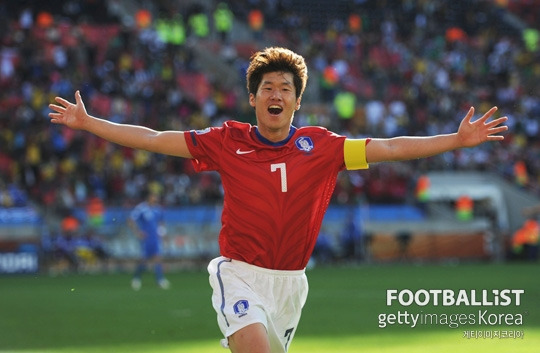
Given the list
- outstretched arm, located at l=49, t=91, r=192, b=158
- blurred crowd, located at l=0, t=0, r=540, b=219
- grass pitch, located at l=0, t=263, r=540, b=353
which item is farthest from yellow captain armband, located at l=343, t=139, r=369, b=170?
blurred crowd, located at l=0, t=0, r=540, b=219

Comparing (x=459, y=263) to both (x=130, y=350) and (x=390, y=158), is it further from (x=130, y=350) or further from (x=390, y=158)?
(x=390, y=158)

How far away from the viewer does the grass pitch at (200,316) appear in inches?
493

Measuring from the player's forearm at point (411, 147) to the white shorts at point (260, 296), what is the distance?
94 centimetres

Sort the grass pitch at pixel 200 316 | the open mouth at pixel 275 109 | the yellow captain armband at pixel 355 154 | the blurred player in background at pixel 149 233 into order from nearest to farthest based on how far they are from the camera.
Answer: the open mouth at pixel 275 109, the yellow captain armband at pixel 355 154, the grass pitch at pixel 200 316, the blurred player in background at pixel 149 233

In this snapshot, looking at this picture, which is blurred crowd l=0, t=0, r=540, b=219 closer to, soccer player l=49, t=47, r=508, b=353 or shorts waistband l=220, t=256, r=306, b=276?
soccer player l=49, t=47, r=508, b=353

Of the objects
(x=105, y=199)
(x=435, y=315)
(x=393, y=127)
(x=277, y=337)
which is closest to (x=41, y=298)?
(x=435, y=315)

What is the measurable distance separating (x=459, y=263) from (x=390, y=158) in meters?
26.1

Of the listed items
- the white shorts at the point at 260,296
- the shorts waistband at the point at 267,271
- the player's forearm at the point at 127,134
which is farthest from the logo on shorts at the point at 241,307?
the player's forearm at the point at 127,134

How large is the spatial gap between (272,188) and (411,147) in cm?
94

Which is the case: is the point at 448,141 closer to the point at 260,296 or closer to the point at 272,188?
the point at 272,188

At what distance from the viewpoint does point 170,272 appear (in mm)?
29422

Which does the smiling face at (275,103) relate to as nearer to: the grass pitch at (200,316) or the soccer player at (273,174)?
the soccer player at (273,174)

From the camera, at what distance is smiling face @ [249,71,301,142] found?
7.11 meters

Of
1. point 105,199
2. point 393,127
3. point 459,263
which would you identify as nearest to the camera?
point 105,199
